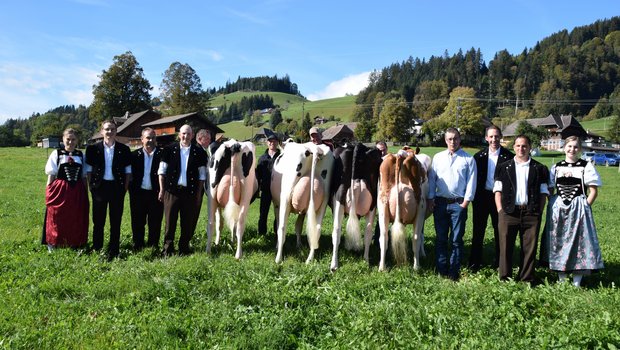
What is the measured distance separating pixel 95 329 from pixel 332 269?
3.54 m

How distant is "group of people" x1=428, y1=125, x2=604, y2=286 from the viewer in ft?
20.6

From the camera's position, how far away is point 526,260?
6.48 meters

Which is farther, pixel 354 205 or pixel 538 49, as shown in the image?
pixel 538 49

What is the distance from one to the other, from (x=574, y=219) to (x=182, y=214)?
6.30 meters

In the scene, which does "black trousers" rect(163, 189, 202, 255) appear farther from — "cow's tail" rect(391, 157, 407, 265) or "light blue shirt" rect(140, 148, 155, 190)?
"cow's tail" rect(391, 157, 407, 265)

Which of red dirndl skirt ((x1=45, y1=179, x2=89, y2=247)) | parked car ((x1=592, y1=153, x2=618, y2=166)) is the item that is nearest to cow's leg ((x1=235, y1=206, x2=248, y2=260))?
red dirndl skirt ((x1=45, y1=179, x2=89, y2=247))

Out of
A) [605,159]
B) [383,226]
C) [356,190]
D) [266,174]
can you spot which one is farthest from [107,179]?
A: [605,159]

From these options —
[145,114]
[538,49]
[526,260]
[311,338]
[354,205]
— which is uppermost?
[538,49]

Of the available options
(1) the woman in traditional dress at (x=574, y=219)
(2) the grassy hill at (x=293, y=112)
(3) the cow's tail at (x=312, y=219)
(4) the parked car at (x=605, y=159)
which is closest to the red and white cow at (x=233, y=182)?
(3) the cow's tail at (x=312, y=219)

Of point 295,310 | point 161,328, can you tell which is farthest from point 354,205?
point 161,328

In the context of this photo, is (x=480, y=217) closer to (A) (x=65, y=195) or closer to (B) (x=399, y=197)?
(B) (x=399, y=197)

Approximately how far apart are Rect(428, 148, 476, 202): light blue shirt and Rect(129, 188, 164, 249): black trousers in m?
5.01

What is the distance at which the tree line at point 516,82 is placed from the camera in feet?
385

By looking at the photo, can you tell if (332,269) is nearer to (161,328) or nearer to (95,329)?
(161,328)
